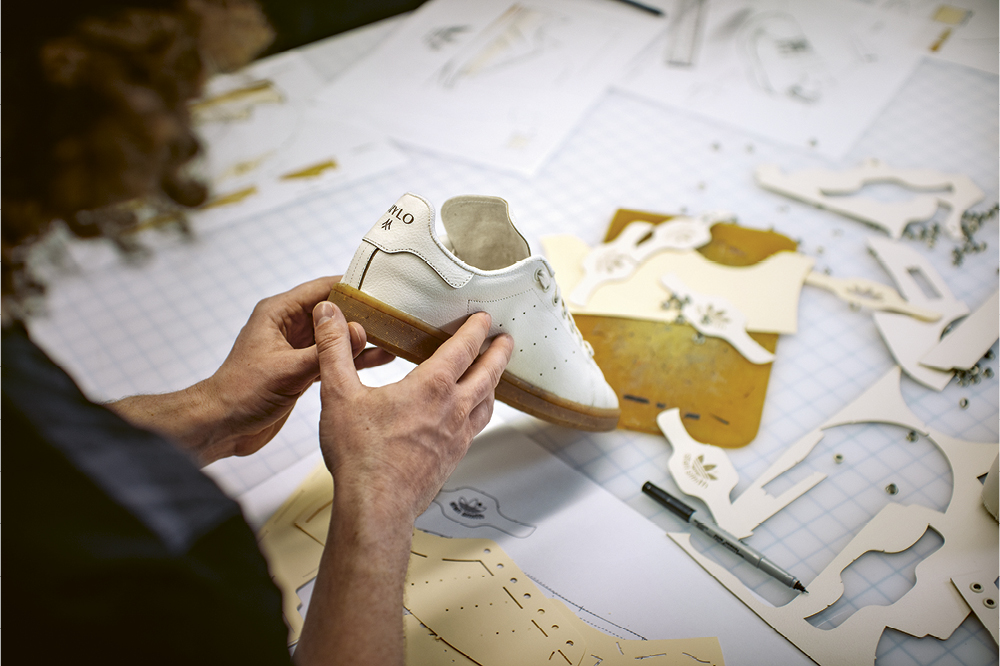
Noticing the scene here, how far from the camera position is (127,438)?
1.83 ft

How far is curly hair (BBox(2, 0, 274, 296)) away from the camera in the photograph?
1.92ft

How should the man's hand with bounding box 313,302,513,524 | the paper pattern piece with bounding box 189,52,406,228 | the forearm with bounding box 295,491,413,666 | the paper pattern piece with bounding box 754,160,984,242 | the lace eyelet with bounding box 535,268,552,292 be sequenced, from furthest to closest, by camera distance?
the paper pattern piece with bounding box 189,52,406,228
the paper pattern piece with bounding box 754,160,984,242
the lace eyelet with bounding box 535,268,552,292
the man's hand with bounding box 313,302,513,524
the forearm with bounding box 295,491,413,666

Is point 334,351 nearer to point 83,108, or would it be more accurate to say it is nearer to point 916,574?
point 83,108

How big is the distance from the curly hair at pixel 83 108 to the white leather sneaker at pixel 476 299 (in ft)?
0.94

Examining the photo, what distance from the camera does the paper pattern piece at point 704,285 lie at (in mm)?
1421

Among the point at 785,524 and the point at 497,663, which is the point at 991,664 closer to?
the point at 785,524

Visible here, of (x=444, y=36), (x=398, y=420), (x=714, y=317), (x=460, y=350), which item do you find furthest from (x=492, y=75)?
(x=398, y=420)

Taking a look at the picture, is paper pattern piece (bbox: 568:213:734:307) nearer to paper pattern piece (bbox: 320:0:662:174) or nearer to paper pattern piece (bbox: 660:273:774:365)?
paper pattern piece (bbox: 660:273:774:365)

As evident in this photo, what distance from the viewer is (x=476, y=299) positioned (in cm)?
93

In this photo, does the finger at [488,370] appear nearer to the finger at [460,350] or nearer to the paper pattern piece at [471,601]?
the finger at [460,350]

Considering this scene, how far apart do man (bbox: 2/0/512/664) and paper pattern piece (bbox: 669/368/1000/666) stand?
52 centimetres

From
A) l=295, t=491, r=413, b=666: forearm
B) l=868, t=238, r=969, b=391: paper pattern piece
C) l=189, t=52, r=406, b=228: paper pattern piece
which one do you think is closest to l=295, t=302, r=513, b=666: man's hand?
l=295, t=491, r=413, b=666: forearm

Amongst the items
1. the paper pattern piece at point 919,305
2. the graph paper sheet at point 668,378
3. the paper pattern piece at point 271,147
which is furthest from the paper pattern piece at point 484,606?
the paper pattern piece at point 271,147

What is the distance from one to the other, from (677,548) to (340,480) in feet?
1.86
